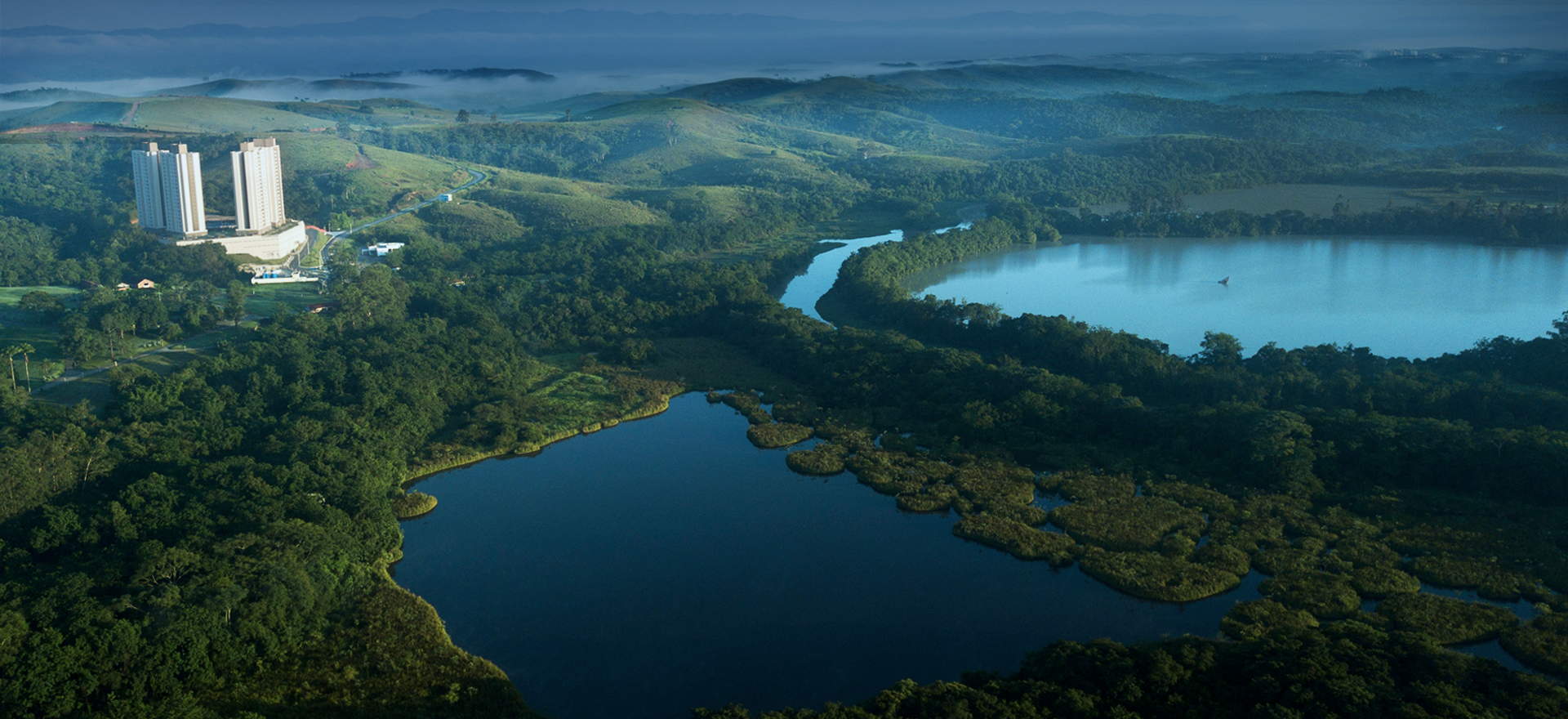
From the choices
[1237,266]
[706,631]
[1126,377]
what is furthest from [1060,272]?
[706,631]

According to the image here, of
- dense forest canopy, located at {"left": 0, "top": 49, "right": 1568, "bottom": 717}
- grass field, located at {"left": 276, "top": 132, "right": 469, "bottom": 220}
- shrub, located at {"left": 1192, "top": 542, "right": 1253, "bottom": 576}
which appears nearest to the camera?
dense forest canopy, located at {"left": 0, "top": 49, "right": 1568, "bottom": 717}

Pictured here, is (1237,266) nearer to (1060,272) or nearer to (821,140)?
(1060,272)

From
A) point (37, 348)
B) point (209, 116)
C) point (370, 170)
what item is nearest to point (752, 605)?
point (37, 348)

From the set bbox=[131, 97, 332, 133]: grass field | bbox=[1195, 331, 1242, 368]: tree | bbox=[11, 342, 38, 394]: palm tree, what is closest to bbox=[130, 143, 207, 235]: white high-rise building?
bbox=[11, 342, 38, 394]: palm tree

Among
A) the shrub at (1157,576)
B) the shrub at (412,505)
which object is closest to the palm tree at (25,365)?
the shrub at (412,505)

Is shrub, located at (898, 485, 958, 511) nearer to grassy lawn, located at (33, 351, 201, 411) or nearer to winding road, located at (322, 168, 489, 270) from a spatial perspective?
grassy lawn, located at (33, 351, 201, 411)

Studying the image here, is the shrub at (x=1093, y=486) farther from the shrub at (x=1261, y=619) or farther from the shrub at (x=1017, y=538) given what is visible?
the shrub at (x=1261, y=619)

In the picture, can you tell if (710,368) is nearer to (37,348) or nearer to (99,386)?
(99,386)
